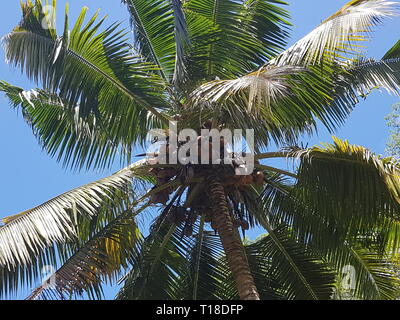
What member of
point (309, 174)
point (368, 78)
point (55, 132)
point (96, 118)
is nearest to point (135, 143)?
point (96, 118)

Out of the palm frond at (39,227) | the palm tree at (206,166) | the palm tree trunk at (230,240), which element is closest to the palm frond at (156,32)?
the palm tree at (206,166)

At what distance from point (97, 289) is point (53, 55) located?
3.08 m

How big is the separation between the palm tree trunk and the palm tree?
2 centimetres

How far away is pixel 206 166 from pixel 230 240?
1.02m

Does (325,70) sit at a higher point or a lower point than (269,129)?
higher

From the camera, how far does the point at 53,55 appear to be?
29.0ft

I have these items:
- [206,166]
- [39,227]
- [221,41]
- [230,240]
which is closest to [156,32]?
[221,41]

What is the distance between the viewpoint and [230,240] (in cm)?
840

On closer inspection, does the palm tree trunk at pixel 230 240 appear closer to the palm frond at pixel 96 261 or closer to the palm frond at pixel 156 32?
the palm frond at pixel 96 261

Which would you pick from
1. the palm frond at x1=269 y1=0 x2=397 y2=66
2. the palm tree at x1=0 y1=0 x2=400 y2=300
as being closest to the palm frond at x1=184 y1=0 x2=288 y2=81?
the palm tree at x1=0 y1=0 x2=400 y2=300
